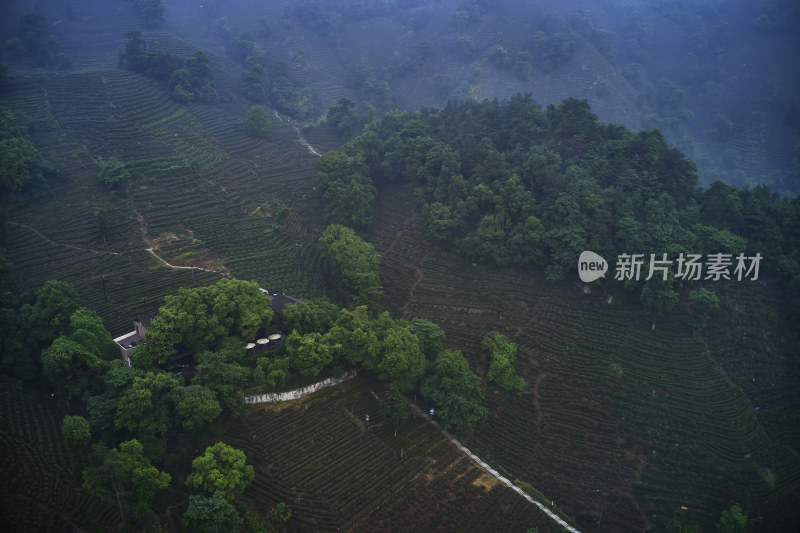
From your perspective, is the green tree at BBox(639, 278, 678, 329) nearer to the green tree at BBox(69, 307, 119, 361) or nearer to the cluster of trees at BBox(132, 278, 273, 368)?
the cluster of trees at BBox(132, 278, 273, 368)

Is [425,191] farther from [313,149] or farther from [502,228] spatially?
[313,149]

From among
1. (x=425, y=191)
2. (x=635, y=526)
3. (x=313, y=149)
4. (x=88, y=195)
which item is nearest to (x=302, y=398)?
(x=635, y=526)

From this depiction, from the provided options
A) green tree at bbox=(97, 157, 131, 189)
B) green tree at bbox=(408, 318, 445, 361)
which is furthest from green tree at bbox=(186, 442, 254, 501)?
green tree at bbox=(97, 157, 131, 189)

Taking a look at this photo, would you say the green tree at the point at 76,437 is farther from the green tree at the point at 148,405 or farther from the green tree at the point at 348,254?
the green tree at the point at 348,254

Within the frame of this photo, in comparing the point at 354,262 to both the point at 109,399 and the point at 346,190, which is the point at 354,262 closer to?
the point at 346,190

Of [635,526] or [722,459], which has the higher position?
[722,459]

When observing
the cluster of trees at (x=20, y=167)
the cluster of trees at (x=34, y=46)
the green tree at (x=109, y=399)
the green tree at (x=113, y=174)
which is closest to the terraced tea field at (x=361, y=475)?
the green tree at (x=109, y=399)
